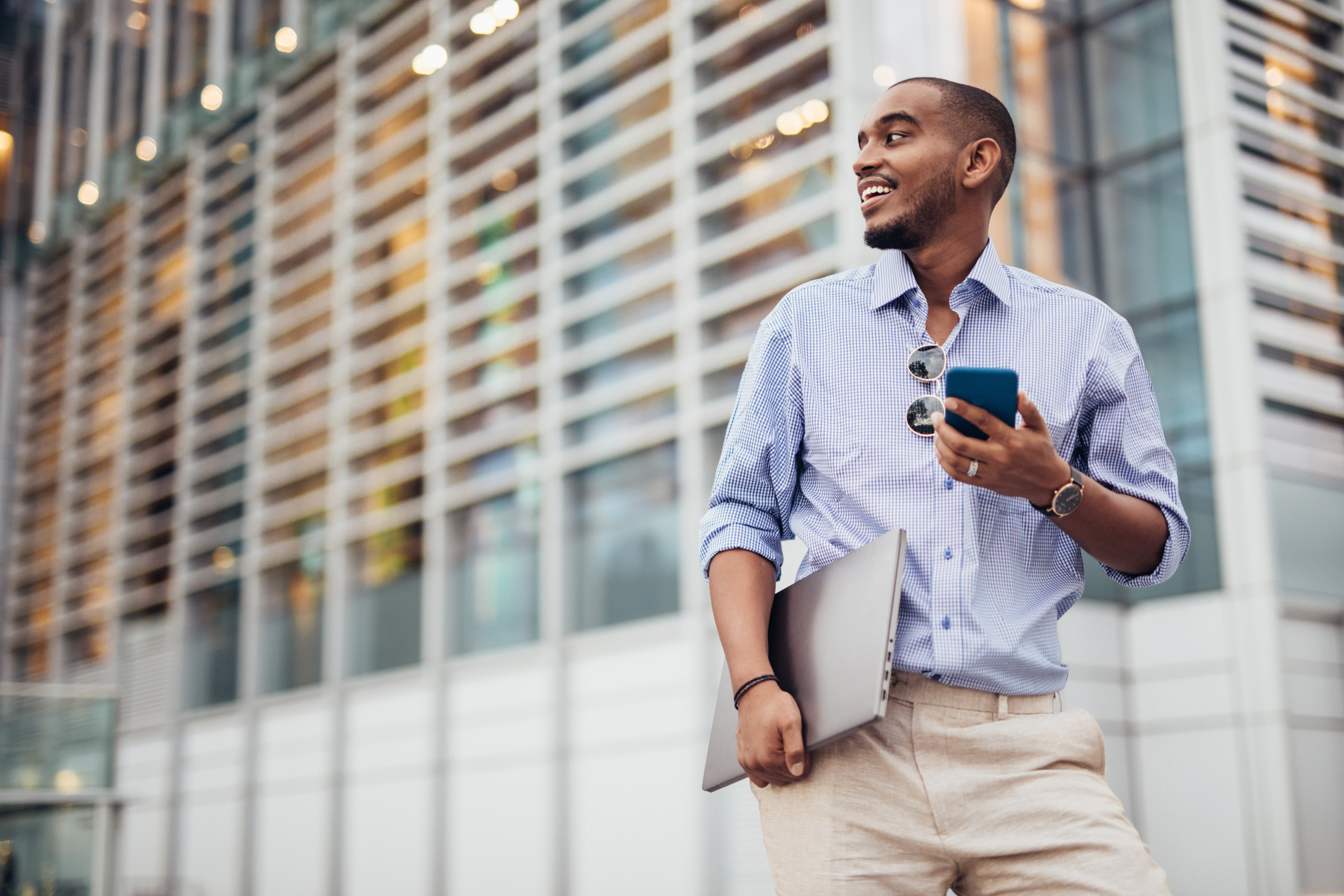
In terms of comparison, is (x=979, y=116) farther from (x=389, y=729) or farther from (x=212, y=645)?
(x=212, y=645)

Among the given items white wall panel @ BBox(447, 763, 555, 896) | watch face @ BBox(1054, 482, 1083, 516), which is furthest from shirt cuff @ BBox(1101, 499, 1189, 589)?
white wall panel @ BBox(447, 763, 555, 896)

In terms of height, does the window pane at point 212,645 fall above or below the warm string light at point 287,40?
below

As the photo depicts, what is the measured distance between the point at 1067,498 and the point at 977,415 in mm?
227

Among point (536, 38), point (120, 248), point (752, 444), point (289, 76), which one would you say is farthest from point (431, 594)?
point (752, 444)

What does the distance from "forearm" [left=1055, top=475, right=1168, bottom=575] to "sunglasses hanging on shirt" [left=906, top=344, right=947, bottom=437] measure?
9.1 inches

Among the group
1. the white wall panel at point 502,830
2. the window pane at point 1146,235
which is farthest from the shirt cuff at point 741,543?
the white wall panel at point 502,830

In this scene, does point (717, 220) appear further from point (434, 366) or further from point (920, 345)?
point (920, 345)

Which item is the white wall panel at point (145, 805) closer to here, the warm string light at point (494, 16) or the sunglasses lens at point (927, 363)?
the warm string light at point (494, 16)

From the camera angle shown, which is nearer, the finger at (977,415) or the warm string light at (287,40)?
the finger at (977,415)

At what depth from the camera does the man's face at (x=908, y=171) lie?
2143 millimetres

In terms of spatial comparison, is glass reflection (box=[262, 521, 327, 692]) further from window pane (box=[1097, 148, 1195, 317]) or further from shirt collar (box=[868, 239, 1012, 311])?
shirt collar (box=[868, 239, 1012, 311])

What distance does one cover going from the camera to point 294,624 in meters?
16.5

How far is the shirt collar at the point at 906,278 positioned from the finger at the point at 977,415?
440mm

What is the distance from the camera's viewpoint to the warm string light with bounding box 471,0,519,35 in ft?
48.2
